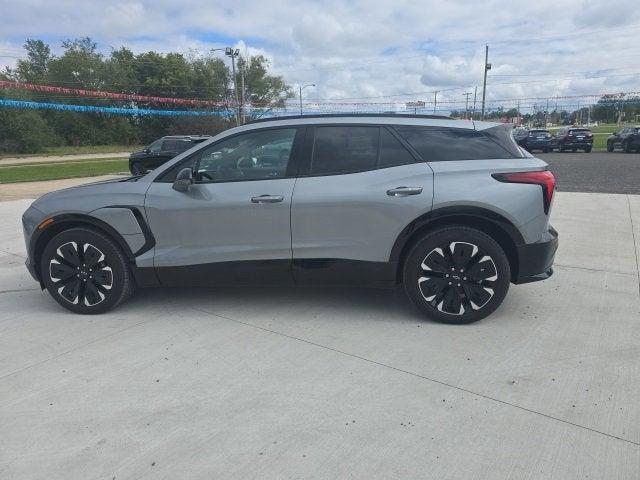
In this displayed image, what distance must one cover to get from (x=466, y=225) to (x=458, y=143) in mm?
668

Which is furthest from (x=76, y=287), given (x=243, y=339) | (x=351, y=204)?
(x=351, y=204)

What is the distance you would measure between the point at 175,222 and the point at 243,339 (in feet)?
3.64

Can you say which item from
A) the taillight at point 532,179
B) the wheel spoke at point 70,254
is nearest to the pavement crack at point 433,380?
the wheel spoke at point 70,254

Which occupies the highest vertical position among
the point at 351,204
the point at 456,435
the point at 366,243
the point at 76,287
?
the point at 351,204

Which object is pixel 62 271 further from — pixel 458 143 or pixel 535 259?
pixel 535 259

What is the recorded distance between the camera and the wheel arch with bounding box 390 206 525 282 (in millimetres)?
3916

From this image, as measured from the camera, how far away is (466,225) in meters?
4.00

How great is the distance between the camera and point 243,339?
3.88 meters

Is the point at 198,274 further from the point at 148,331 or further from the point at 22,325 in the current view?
the point at 22,325

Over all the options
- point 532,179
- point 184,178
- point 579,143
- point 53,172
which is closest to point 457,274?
point 532,179

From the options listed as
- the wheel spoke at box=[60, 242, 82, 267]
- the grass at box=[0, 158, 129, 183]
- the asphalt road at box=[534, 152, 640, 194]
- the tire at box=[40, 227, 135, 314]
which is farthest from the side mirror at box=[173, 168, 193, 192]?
the grass at box=[0, 158, 129, 183]

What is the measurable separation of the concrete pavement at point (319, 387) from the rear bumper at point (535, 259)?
0.41 metres

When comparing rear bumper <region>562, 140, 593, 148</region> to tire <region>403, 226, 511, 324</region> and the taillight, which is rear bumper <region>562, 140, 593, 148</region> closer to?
the taillight

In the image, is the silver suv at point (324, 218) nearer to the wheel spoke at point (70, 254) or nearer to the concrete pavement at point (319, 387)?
the wheel spoke at point (70, 254)
